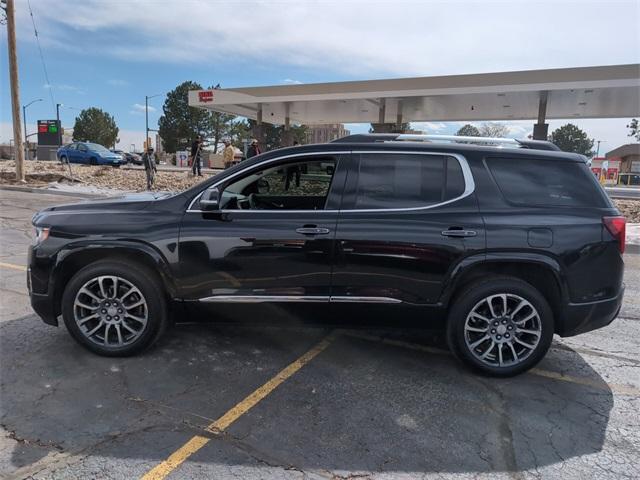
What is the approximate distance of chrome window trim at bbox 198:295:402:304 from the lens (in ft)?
12.7

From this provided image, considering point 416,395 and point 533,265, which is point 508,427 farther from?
point 533,265

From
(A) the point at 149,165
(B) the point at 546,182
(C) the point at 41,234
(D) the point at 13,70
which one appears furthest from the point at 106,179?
(B) the point at 546,182

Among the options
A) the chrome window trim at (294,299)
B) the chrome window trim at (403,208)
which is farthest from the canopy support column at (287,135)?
the chrome window trim at (294,299)

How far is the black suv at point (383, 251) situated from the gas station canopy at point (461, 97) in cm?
1963

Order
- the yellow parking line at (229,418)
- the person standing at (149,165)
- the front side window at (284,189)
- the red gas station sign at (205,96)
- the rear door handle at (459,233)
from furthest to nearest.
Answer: the red gas station sign at (205,96) → the person standing at (149,165) → the front side window at (284,189) → the rear door handle at (459,233) → the yellow parking line at (229,418)

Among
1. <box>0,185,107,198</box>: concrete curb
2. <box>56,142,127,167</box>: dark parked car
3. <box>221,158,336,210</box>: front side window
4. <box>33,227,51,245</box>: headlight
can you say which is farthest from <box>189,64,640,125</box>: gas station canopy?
<box>33,227,51,245</box>: headlight

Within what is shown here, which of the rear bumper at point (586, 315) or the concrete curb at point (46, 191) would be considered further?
the concrete curb at point (46, 191)

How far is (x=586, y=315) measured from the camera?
3.84 metres

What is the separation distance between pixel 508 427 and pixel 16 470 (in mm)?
2901

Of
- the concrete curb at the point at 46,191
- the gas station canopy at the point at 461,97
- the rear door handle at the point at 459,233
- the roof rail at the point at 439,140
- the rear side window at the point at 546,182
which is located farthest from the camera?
the gas station canopy at the point at 461,97

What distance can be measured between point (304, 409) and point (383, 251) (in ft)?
4.20

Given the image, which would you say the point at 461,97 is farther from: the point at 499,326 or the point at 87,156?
the point at 499,326

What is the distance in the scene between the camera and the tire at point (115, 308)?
393 cm

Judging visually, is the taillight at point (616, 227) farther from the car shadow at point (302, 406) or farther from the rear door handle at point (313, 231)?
the rear door handle at point (313, 231)
